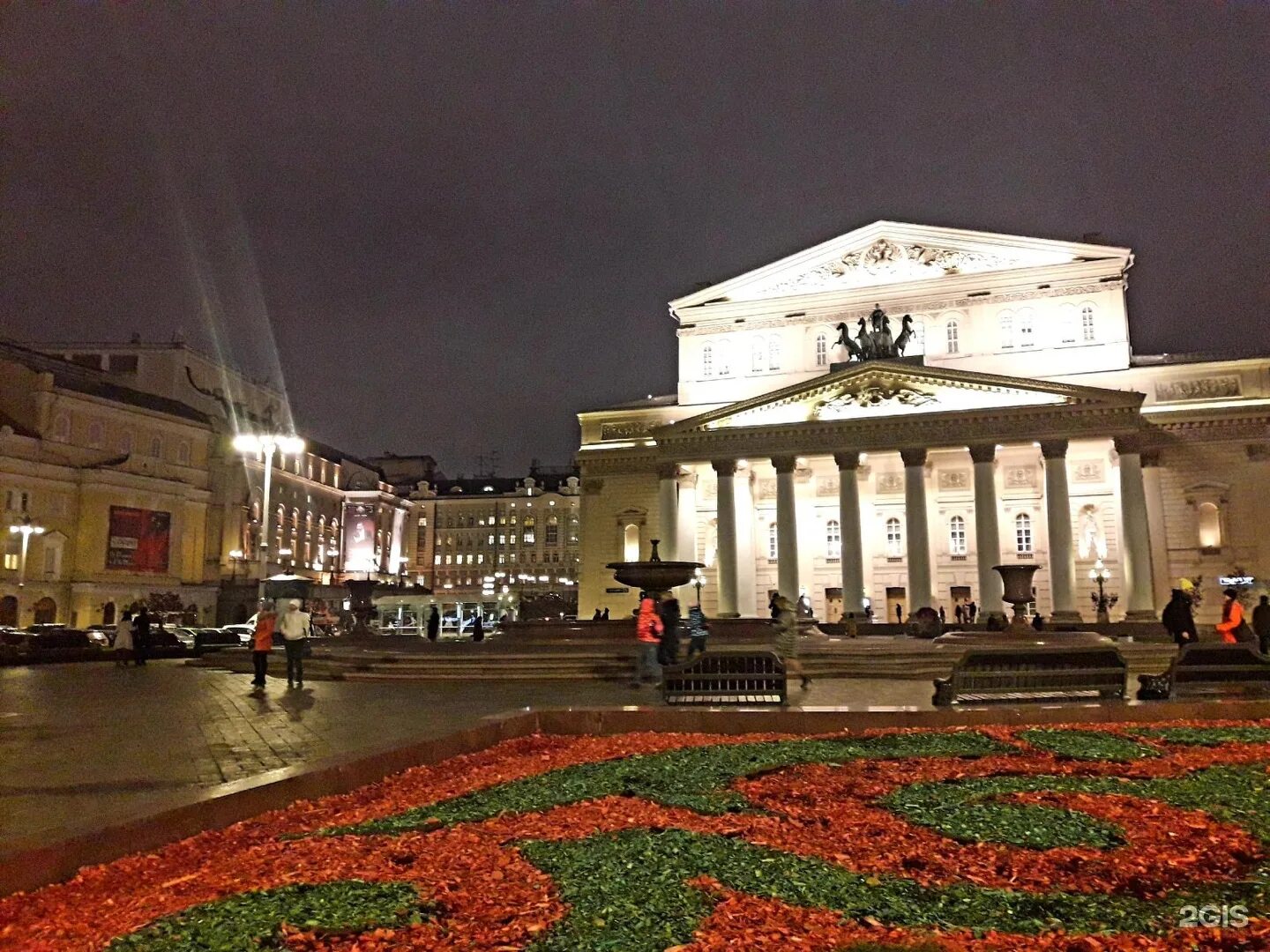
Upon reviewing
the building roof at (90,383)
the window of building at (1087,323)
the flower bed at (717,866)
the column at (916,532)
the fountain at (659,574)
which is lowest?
the flower bed at (717,866)

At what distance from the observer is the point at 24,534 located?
149 ft

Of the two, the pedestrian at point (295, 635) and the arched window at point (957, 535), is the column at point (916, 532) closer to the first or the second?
the arched window at point (957, 535)

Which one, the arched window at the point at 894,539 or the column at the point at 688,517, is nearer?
the arched window at the point at 894,539

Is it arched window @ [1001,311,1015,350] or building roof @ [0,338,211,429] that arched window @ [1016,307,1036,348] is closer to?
arched window @ [1001,311,1015,350]

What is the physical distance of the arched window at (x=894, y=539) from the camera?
42.7 metres

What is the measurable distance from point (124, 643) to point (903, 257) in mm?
36115

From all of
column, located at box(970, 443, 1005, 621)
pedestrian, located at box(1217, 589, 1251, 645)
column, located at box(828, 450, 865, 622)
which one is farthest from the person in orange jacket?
column, located at box(828, 450, 865, 622)

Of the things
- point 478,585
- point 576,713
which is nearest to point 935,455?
point 576,713

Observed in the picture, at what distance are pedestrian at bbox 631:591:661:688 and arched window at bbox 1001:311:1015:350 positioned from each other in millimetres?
30772

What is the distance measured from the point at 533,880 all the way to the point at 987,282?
136ft

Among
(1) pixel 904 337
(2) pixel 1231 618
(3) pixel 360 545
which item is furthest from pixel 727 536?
(3) pixel 360 545

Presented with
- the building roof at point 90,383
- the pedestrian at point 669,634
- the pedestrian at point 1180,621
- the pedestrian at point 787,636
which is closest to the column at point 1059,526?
the pedestrian at point 1180,621

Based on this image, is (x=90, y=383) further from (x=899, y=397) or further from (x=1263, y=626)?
(x=1263, y=626)

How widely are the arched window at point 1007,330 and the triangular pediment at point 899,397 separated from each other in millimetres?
5350
